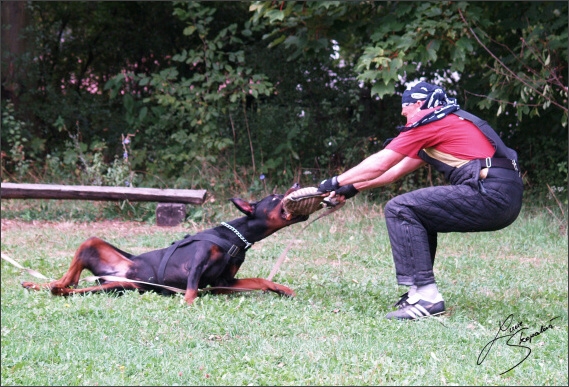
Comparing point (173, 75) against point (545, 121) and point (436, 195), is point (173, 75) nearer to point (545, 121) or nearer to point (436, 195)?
point (545, 121)

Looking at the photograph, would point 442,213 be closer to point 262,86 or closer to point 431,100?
point 431,100

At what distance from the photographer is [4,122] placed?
12.4 metres

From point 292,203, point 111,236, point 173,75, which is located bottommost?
point 111,236

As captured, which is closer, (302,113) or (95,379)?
(95,379)

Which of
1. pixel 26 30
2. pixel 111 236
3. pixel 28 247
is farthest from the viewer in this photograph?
pixel 26 30

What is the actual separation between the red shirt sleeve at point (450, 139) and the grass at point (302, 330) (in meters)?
1.17

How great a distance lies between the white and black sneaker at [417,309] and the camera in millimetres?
5031

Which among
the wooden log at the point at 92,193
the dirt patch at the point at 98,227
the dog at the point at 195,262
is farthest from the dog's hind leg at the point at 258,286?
the wooden log at the point at 92,193

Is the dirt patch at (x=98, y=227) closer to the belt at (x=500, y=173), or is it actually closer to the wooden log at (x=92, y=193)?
the wooden log at (x=92, y=193)

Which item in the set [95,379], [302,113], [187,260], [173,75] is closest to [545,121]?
[302,113]

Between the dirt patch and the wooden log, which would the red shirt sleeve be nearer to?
the dirt patch

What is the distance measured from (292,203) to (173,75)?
7111 millimetres

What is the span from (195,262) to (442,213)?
→ 1.86 metres

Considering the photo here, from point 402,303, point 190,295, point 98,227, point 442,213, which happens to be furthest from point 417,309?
point 98,227
